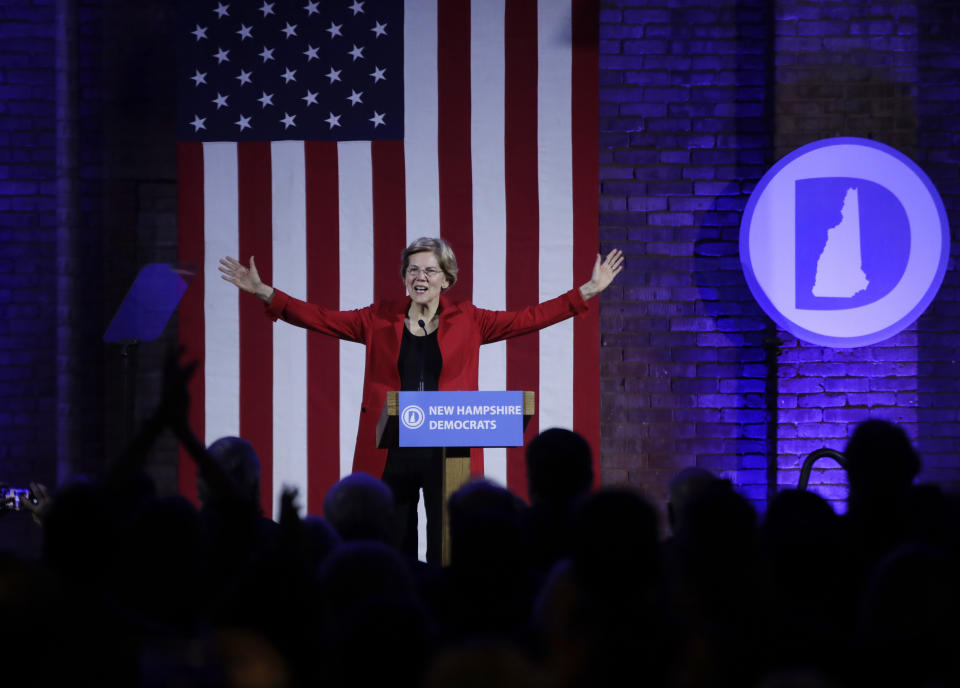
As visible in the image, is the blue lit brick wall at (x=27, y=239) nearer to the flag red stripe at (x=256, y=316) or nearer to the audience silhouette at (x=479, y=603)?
the flag red stripe at (x=256, y=316)

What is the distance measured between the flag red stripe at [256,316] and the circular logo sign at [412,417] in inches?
70.7

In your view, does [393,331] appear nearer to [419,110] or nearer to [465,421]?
[465,421]

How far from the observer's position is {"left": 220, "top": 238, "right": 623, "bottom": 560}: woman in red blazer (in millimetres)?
3922

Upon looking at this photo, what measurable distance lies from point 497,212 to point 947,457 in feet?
8.73

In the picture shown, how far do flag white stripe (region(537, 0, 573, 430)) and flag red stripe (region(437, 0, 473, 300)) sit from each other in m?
0.37

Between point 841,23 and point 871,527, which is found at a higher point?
point 841,23

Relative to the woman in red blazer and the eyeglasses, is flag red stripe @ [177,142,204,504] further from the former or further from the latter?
the eyeglasses

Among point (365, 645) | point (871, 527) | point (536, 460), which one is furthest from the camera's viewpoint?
point (536, 460)

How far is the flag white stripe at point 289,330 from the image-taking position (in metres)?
4.75

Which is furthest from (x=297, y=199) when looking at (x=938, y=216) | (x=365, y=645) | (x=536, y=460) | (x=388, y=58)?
(x=365, y=645)

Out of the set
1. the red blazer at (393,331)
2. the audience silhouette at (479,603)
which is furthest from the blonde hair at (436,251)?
the audience silhouette at (479,603)

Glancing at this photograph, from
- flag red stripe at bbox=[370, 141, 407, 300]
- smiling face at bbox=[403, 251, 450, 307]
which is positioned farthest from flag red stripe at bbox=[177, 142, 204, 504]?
smiling face at bbox=[403, 251, 450, 307]

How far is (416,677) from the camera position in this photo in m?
1.22

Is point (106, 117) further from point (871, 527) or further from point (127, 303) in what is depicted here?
point (871, 527)
